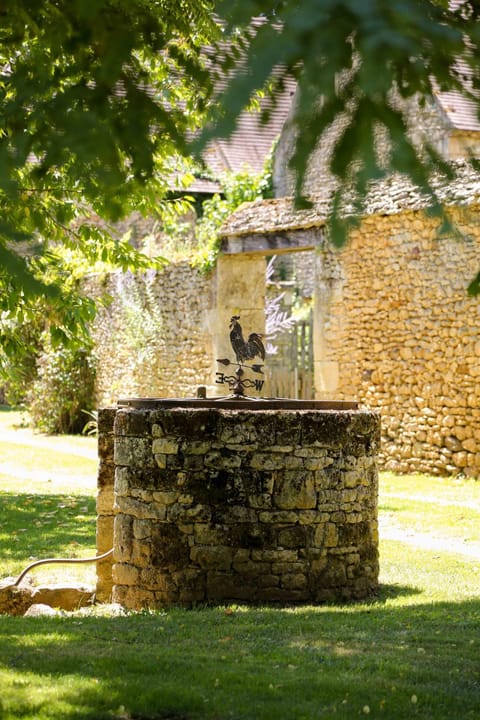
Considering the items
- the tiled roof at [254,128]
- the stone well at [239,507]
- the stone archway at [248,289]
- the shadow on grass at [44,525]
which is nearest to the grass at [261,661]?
the stone well at [239,507]

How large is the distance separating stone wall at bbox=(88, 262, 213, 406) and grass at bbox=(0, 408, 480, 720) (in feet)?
32.2

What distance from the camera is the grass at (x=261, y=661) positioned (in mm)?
3893

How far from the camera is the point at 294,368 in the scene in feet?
51.8

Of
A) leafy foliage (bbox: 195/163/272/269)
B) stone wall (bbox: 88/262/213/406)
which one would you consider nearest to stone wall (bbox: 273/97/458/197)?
leafy foliage (bbox: 195/163/272/269)

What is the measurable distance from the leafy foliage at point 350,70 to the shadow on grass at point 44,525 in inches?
229

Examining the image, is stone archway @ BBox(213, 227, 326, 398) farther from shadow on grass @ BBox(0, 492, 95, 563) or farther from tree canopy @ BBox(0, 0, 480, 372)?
tree canopy @ BBox(0, 0, 480, 372)

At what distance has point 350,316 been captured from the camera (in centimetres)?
1375

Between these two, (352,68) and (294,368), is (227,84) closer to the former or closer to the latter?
(352,68)

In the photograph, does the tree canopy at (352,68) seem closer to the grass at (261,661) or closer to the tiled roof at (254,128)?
the tiled roof at (254,128)

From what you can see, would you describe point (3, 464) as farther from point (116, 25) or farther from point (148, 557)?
point (116, 25)

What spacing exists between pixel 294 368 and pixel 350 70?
1315 cm

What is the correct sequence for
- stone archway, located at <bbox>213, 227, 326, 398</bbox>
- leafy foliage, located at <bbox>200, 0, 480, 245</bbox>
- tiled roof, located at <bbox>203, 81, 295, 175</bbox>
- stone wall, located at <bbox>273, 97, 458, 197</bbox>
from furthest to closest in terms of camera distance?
stone archway, located at <bbox>213, 227, 326, 398</bbox>
stone wall, located at <bbox>273, 97, 458, 197</bbox>
tiled roof, located at <bbox>203, 81, 295, 175</bbox>
leafy foliage, located at <bbox>200, 0, 480, 245</bbox>

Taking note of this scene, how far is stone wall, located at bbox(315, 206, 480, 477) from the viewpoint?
40.5 feet

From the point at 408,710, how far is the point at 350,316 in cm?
1009
